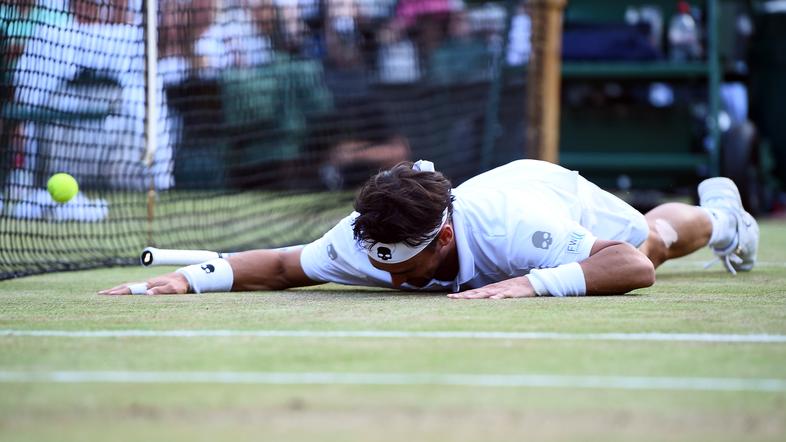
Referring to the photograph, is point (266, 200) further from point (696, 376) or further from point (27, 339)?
point (696, 376)

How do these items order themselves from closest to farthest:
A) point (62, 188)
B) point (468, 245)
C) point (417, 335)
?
point (417, 335) → point (468, 245) → point (62, 188)

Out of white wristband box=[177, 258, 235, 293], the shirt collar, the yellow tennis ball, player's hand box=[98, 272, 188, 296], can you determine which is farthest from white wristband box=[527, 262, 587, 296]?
the yellow tennis ball

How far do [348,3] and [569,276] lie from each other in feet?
17.2

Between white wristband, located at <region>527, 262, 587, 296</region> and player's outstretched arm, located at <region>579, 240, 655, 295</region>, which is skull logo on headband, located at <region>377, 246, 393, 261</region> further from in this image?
player's outstretched arm, located at <region>579, 240, 655, 295</region>

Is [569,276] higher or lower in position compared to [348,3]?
lower

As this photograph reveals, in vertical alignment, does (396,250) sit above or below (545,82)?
below

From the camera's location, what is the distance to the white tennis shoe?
4.93 meters

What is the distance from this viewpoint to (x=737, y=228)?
193 inches

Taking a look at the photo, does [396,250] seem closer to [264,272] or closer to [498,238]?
[498,238]

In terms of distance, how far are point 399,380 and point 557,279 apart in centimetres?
145

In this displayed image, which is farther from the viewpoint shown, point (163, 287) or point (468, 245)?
point (163, 287)

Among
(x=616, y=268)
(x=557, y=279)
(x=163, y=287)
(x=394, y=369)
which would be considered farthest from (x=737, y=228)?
(x=394, y=369)

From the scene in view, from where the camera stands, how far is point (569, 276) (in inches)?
149

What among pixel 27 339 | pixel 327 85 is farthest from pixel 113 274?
pixel 327 85
